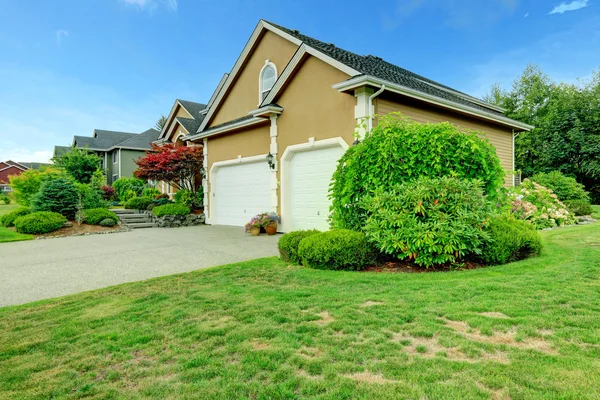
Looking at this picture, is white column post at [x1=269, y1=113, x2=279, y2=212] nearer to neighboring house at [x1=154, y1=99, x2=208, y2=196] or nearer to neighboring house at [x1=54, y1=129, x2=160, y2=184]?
neighboring house at [x1=154, y1=99, x2=208, y2=196]

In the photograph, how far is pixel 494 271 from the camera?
5.04 meters

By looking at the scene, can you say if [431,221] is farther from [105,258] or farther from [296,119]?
[105,258]

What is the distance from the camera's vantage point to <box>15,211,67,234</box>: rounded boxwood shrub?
11305mm

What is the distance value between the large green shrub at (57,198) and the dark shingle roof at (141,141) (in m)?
15.8

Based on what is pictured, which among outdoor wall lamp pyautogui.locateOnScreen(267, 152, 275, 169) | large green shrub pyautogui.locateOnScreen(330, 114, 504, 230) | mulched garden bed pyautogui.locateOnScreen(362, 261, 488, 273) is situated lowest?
mulched garden bed pyautogui.locateOnScreen(362, 261, 488, 273)

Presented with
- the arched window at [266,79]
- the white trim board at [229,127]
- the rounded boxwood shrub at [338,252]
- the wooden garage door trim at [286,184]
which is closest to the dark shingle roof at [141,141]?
the white trim board at [229,127]

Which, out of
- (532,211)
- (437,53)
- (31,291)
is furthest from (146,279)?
(437,53)

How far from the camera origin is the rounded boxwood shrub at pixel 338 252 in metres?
5.50

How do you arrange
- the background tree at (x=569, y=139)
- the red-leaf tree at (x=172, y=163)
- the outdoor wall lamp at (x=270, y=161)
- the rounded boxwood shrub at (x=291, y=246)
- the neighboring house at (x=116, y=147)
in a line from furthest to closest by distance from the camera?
the neighboring house at (x=116, y=147)
the background tree at (x=569, y=139)
the red-leaf tree at (x=172, y=163)
the outdoor wall lamp at (x=270, y=161)
the rounded boxwood shrub at (x=291, y=246)

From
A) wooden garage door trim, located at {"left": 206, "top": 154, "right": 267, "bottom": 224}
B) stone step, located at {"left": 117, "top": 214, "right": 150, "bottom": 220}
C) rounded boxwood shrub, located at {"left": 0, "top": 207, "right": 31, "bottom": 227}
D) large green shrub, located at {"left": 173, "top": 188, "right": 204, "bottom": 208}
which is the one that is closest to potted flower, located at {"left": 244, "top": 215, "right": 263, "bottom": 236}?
wooden garage door trim, located at {"left": 206, "top": 154, "right": 267, "bottom": 224}

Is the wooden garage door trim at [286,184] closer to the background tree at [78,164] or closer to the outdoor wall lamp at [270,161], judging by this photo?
the outdoor wall lamp at [270,161]

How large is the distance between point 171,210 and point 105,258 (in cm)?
669

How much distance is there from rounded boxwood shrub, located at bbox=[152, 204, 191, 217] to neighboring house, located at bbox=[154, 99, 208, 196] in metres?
3.52

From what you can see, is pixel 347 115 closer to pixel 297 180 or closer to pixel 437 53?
pixel 297 180
